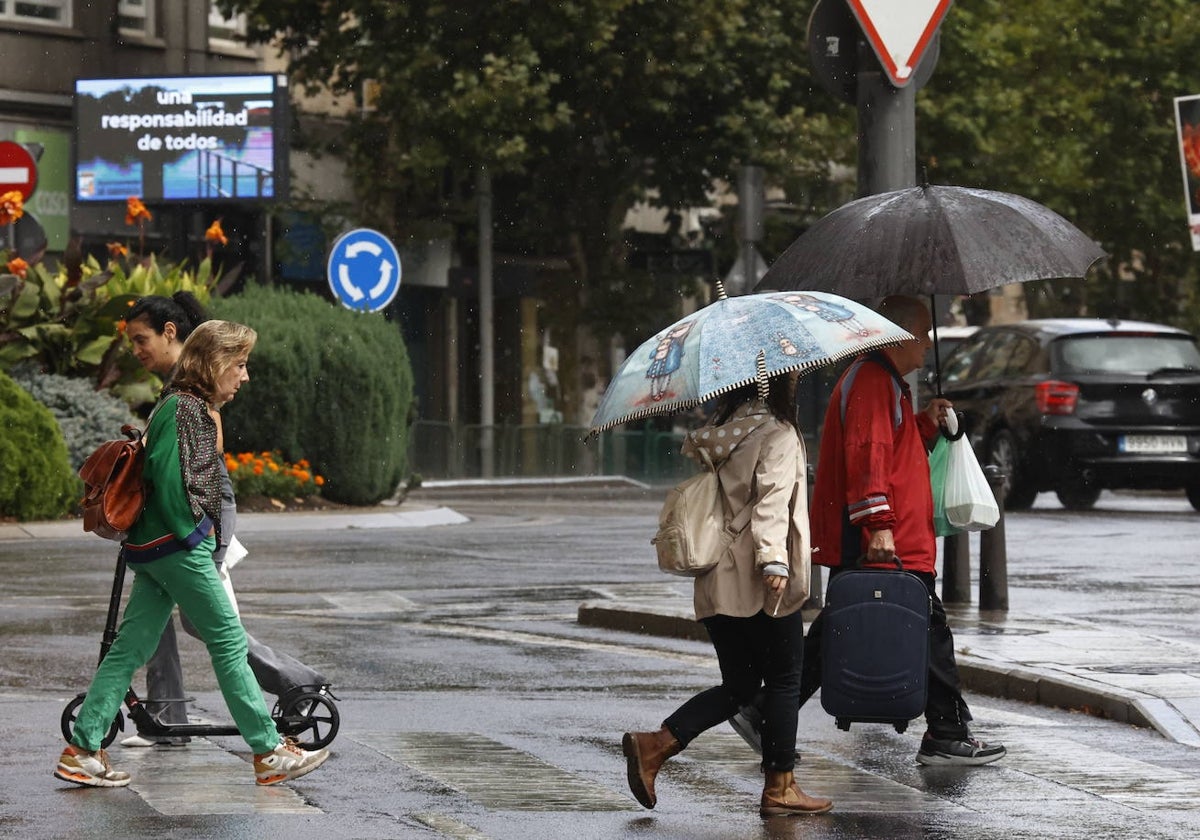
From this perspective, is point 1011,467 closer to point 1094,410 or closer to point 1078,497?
point 1094,410

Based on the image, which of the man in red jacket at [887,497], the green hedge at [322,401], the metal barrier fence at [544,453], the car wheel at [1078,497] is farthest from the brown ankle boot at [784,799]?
the metal barrier fence at [544,453]

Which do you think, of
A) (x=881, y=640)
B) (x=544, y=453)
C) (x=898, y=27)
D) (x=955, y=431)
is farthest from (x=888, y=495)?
(x=544, y=453)

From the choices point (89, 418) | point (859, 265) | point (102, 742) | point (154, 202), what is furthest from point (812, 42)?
point (154, 202)

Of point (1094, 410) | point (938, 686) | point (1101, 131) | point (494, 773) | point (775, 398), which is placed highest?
point (1101, 131)

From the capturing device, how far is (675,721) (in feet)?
26.1

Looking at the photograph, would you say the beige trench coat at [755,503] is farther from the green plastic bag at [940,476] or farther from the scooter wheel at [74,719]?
the scooter wheel at [74,719]

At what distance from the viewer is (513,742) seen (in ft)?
30.6

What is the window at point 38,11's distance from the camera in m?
35.8

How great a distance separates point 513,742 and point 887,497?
182cm

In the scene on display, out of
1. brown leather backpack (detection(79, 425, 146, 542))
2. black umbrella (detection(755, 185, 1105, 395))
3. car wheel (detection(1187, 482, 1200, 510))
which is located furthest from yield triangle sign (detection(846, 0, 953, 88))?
car wheel (detection(1187, 482, 1200, 510))

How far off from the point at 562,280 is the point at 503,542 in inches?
850

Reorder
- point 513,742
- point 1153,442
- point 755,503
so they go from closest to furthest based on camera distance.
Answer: point 755,503, point 513,742, point 1153,442

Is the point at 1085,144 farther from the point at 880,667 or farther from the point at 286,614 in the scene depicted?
the point at 880,667

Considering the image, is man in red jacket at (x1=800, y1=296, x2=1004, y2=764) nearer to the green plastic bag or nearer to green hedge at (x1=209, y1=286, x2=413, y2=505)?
the green plastic bag
